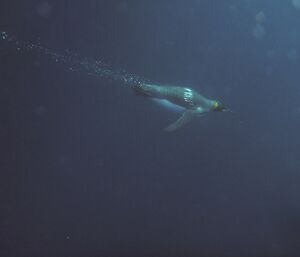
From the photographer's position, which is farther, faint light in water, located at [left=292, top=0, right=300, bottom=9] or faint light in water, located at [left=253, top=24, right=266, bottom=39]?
faint light in water, located at [left=292, top=0, right=300, bottom=9]

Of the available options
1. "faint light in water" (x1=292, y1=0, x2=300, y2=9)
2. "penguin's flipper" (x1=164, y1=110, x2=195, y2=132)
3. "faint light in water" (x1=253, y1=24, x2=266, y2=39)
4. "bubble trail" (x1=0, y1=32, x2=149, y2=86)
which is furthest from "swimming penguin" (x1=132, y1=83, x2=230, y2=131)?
"faint light in water" (x1=292, y1=0, x2=300, y2=9)

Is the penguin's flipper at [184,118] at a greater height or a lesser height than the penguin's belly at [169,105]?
lesser

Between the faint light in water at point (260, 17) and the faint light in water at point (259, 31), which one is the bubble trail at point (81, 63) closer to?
the faint light in water at point (259, 31)

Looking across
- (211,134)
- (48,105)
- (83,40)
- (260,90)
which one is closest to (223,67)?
(260,90)

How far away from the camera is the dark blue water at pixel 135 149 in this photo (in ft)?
41.5

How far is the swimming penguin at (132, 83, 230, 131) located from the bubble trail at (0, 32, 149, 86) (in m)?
2.47

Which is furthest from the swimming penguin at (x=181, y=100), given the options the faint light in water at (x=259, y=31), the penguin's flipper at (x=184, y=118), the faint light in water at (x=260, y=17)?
the faint light in water at (x=260, y=17)

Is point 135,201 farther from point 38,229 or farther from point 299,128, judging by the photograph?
point 299,128

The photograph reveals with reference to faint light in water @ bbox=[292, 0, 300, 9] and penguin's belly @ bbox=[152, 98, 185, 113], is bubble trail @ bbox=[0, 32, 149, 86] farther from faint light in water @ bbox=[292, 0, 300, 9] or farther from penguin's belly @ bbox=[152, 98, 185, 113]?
faint light in water @ bbox=[292, 0, 300, 9]

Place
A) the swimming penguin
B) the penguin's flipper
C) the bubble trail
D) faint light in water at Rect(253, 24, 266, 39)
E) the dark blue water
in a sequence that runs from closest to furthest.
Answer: the swimming penguin
the penguin's flipper
the dark blue water
the bubble trail
faint light in water at Rect(253, 24, 266, 39)

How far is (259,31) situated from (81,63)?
Answer: 8822 mm

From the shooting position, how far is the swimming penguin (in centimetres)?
1150

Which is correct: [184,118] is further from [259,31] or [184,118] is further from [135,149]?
[259,31]

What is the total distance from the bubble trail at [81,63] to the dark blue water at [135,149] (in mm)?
171
